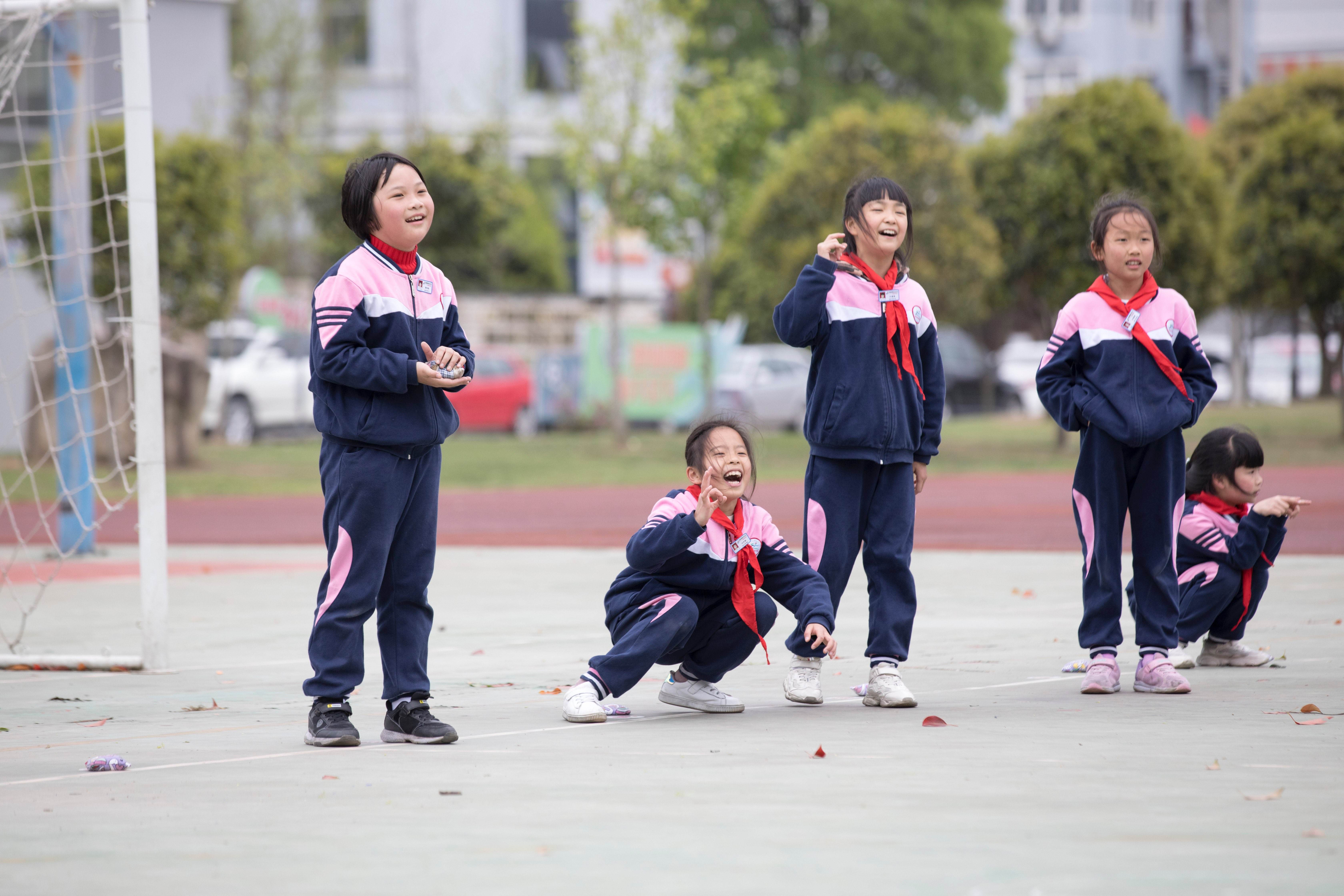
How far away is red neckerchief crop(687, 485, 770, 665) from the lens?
5035 millimetres

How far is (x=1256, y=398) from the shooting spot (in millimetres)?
36125

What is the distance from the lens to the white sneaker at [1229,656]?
604 centimetres

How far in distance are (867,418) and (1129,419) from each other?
0.89 meters

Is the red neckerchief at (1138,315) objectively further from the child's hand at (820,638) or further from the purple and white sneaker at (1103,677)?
the child's hand at (820,638)

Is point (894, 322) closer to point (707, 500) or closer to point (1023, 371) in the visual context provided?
point (707, 500)

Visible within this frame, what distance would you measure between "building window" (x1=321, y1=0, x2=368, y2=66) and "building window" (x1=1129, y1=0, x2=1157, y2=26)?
25.1m

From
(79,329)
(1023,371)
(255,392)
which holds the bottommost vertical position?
(1023,371)

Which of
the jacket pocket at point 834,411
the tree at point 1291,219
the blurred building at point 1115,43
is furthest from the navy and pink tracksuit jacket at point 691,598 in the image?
the blurred building at point 1115,43

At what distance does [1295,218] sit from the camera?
72.6 feet

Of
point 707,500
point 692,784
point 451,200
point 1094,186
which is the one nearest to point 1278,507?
point 707,500

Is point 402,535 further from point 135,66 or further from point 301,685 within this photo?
point 135,66

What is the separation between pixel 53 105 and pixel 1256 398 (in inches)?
1191

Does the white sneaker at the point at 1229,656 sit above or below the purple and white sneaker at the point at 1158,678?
below

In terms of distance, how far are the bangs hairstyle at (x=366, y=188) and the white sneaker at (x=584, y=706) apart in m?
1.48
